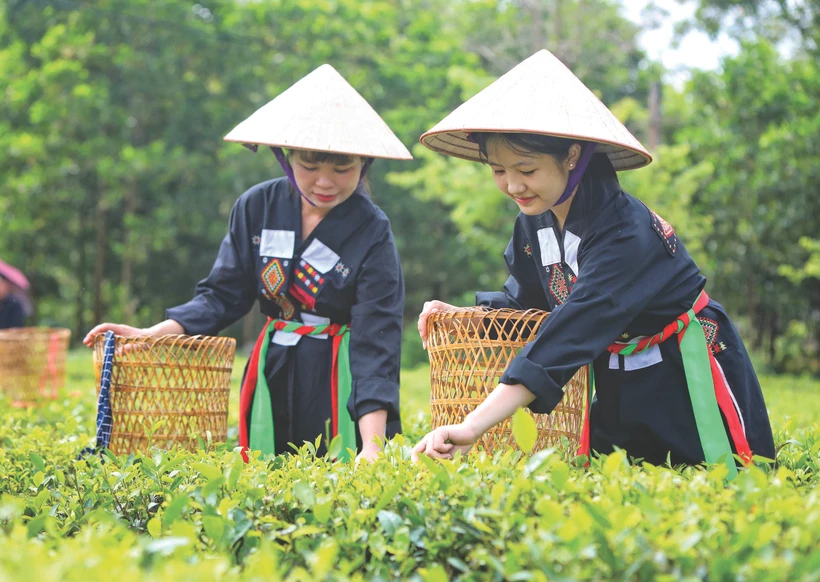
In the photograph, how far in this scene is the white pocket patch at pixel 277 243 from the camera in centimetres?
354

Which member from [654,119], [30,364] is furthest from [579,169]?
[654,119]

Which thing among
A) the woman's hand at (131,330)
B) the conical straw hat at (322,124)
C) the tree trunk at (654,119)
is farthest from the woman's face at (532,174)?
the tree trunk at (654,119)

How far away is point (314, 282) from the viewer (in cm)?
347

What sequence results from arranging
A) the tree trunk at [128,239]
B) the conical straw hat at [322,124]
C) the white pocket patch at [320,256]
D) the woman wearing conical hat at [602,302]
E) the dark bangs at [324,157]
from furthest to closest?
1. the tree trunk at [128,239]
2. the white pocket patch at [320,256]
3. the dark bangs at [324,157]
4. the conical straw hat at [322,124]
5. the woman wearing conical hat at [602,302]

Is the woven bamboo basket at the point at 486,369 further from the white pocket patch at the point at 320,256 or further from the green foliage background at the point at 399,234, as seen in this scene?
the white pocket patch at the point at 320,256

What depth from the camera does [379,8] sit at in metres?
18.7

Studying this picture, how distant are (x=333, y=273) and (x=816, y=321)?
44.5 feet

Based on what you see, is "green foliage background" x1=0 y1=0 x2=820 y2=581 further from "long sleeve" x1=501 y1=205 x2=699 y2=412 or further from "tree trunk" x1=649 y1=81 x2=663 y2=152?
"long sleeve" x1=501 y1=205 x2=699 y2=412

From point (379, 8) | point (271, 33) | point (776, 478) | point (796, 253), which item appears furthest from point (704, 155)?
point (776, 478)

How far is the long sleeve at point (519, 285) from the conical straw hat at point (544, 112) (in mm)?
462

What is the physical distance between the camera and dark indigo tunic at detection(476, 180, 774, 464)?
2.49 metres

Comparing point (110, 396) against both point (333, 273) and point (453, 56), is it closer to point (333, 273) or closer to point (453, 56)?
point (333, 273)

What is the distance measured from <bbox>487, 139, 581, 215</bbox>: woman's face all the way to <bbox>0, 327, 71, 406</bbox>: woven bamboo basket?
16.2 feet

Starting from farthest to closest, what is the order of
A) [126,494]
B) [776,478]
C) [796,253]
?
[796,253]
[126,494]
[776,478]
